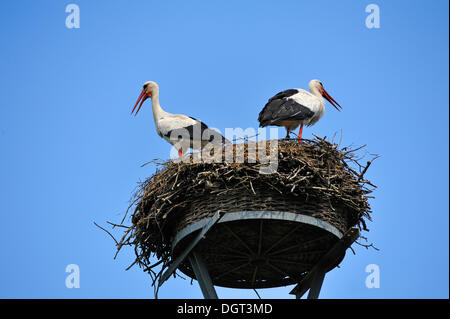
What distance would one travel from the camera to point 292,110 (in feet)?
31.4

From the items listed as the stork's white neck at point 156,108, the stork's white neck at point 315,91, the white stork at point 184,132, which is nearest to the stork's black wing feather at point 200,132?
the white stork at point 184,132

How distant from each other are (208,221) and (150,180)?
1226 millimetres

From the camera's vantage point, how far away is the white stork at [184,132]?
9.98 meters

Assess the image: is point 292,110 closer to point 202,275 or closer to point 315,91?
point 315,91

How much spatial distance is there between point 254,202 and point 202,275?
35.9 inches

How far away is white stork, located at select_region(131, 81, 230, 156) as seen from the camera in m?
9.98

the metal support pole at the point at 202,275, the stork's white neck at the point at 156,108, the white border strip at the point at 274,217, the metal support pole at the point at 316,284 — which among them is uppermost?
the stork's white neck at the point at 156,108

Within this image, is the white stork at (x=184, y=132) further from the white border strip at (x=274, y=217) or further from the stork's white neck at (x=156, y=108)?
the white border strip at (x=274, y=217)

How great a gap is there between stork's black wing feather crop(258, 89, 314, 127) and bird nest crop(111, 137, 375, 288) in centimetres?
169

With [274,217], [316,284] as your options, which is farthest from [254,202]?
[316,284]

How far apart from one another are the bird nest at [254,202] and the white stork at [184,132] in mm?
2017

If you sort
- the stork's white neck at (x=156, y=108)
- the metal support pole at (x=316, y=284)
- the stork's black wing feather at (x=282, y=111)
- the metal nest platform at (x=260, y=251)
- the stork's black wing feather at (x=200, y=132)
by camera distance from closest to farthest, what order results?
the metal nest platform at (x=260, y=251) → the metal support pole at (x=316, y=284) → the stork's black wing feather at (x=282, y=111) → the stork's black wing feather at (x=200, y=132) → the stork's white neck at (x=156, y=108)
